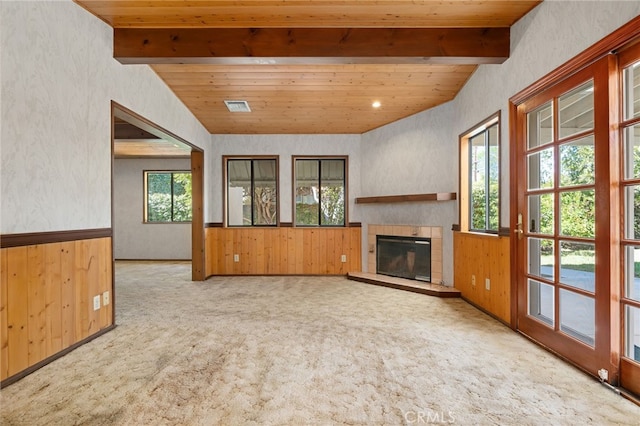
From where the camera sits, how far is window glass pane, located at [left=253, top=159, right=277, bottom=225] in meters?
5.90

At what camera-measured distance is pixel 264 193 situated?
5961 mm

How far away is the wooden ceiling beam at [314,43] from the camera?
2875 millimetres

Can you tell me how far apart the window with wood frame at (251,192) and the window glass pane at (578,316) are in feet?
14.6

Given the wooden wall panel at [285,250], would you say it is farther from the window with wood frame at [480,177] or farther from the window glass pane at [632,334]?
the window glass pane at [632,334]

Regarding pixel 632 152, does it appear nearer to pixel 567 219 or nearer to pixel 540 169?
pixel 567 219

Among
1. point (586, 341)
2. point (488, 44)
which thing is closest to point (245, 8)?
point (488, 44)

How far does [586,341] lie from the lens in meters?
2.12

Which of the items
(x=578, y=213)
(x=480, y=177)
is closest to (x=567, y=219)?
(x=578, y=213)

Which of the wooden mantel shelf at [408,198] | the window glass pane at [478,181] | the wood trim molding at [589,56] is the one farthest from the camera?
the wooden mantel shelf at [408,198]

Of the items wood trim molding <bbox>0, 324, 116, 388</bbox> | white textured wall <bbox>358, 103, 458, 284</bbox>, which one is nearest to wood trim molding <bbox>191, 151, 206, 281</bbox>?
wood trim molding <bbox>0, 324, 116, 388</bbox>

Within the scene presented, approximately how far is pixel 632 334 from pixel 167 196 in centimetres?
816

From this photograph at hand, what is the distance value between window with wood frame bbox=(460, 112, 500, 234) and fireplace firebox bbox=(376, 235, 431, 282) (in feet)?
2.62

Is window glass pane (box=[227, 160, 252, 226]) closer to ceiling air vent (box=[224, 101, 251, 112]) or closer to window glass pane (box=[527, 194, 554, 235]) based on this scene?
ceiling air vent (box=[224, 101, 251, 112])

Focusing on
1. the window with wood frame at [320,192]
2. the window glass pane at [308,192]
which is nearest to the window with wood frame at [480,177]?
the window with wood frame at [320,192]
